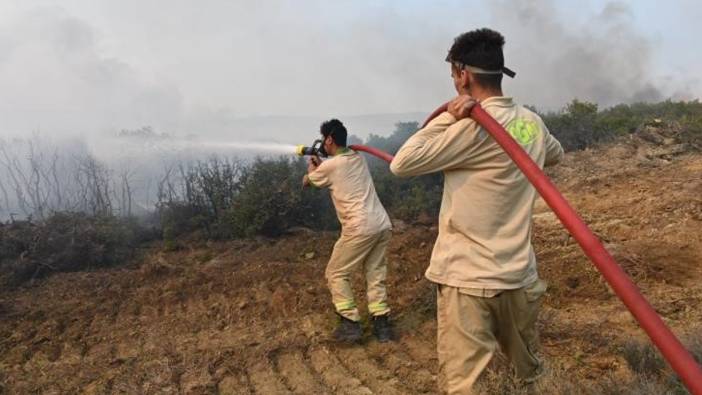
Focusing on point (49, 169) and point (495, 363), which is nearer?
point (495, 363)

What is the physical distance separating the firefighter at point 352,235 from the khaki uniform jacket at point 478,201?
8.22ft

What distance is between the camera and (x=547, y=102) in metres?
39.1

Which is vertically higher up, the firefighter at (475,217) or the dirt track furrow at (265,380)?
the firefighter at (475,217)

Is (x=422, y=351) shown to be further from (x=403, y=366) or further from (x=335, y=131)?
(x=335, y=131)

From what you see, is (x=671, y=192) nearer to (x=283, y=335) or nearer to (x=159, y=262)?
(x=283, y=335)

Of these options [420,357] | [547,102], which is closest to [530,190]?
[420,357]

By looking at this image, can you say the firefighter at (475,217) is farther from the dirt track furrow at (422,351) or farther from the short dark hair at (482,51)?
the dirt track furrow at (422,351)

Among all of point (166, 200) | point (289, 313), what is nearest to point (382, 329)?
point (289, 313)

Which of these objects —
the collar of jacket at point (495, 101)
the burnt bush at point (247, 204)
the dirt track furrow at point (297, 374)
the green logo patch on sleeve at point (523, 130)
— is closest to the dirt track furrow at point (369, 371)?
the dirt track furrow at point (297, 374)

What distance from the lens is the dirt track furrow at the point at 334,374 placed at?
13.4 ft

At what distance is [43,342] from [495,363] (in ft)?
14.6

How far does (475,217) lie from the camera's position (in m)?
2.42

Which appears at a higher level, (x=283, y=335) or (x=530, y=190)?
(x=530, y=190)

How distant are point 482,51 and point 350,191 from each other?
9.06 feet
